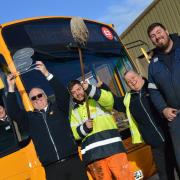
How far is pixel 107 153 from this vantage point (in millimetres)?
5090

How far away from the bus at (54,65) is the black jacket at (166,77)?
109 centimetres

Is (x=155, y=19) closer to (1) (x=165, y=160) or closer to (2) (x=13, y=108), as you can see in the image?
(1) (x=165, y=160)

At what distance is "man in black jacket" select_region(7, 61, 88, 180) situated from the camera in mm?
4973

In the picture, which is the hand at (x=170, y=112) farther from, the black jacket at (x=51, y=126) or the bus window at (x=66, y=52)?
the bus window at (x=66, y=52)

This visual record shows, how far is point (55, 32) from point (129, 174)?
7.45 feet

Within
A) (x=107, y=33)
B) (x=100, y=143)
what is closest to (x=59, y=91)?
(x=100, y=143)

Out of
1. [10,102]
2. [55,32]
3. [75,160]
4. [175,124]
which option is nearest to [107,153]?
[75,160]

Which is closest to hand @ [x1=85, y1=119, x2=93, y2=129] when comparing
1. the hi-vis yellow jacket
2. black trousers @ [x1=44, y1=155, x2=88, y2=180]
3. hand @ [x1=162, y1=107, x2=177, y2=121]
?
the hi-vis yellow jacket

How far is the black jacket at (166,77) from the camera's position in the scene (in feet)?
15.9

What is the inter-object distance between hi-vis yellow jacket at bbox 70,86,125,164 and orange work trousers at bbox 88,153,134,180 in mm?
66

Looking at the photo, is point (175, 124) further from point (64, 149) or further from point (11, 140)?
point (11, 140)

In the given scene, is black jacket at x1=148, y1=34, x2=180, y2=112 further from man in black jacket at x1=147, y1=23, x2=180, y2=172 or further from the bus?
the bus

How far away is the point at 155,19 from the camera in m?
18.4

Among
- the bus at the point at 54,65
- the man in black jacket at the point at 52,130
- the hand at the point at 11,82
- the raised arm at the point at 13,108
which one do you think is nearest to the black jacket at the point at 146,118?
the bus at the point at 54,65
